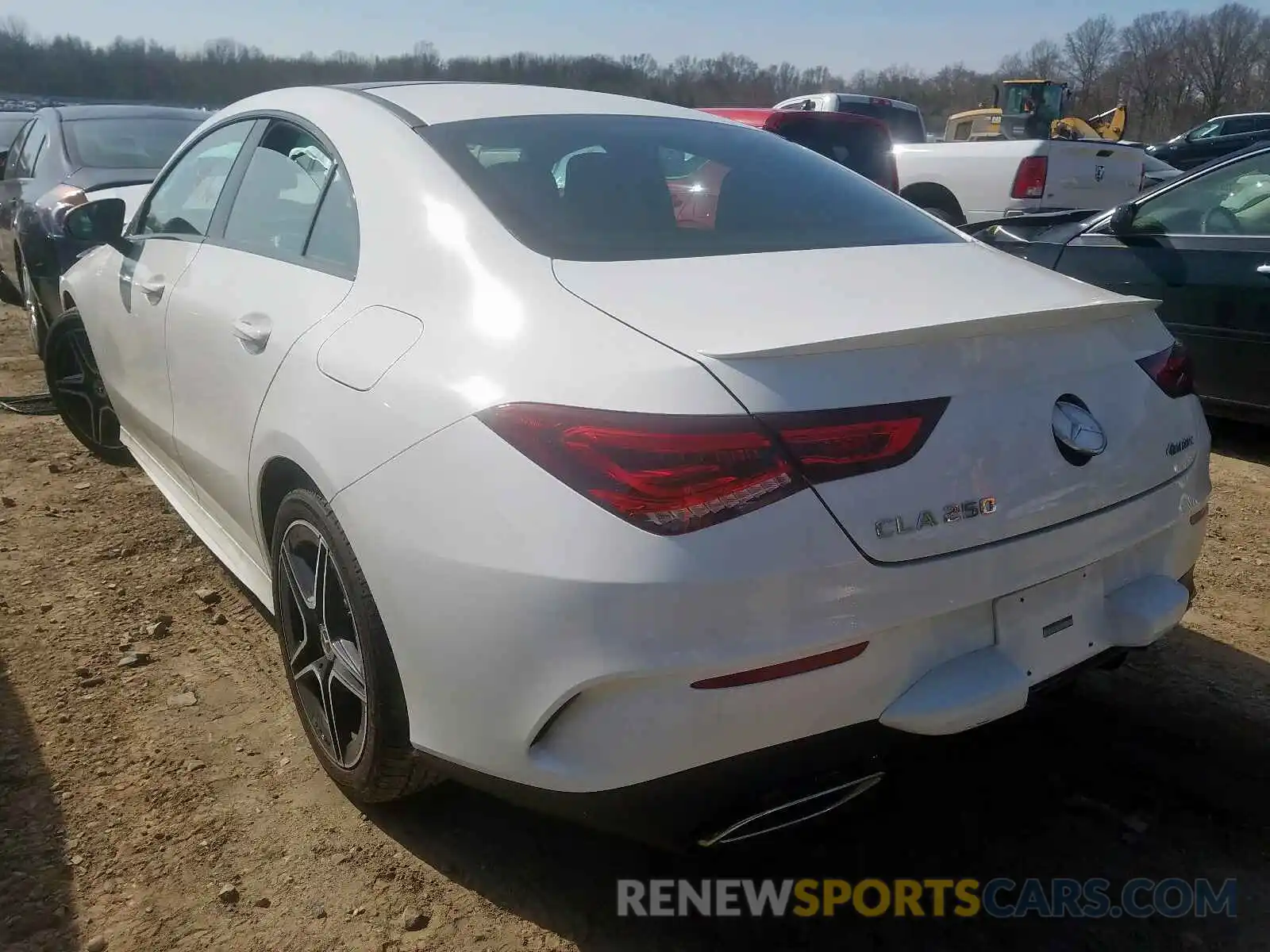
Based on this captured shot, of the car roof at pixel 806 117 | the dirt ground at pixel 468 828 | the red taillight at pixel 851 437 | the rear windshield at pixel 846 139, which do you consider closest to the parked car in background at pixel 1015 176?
the rear windshield at pixel 846 139

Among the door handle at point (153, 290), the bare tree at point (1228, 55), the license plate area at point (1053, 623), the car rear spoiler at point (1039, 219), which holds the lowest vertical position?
the license plate area at point (1053, 623)

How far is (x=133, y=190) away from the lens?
5.24 meters

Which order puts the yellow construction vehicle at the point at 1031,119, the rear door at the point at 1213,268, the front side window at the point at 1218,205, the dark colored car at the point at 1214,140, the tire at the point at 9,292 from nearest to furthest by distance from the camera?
the rear door at the point at 1213,268 < the front side window at the point at 1218,205 < the tire at the point at 9,292 < the yellow construction vehicle at the point at 1031,119 < the dark colored car at the point at 1214,140

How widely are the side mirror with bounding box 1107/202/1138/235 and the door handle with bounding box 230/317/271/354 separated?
4.31 meters

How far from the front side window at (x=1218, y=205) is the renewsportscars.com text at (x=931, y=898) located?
359 centimetres

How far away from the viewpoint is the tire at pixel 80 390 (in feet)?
13.8

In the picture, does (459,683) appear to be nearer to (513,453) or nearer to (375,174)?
(513,453)

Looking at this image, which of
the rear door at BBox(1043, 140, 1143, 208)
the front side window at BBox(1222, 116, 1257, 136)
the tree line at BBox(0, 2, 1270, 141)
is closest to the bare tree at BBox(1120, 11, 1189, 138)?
the tree line at BBox(0, 2, 1270, 141)

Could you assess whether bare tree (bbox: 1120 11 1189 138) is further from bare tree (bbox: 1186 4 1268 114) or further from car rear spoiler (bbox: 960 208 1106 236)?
car rear spoiler (bbox: 960 208 1106 236)

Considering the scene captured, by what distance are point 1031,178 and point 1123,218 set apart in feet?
12.0

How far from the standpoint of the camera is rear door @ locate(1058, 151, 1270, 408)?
453cm

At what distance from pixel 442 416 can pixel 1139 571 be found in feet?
4.53

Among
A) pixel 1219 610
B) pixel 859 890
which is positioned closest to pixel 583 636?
pixel 859 890

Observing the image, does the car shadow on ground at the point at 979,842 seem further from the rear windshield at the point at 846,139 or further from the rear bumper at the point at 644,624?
the rear windshield at the point at 846,139
